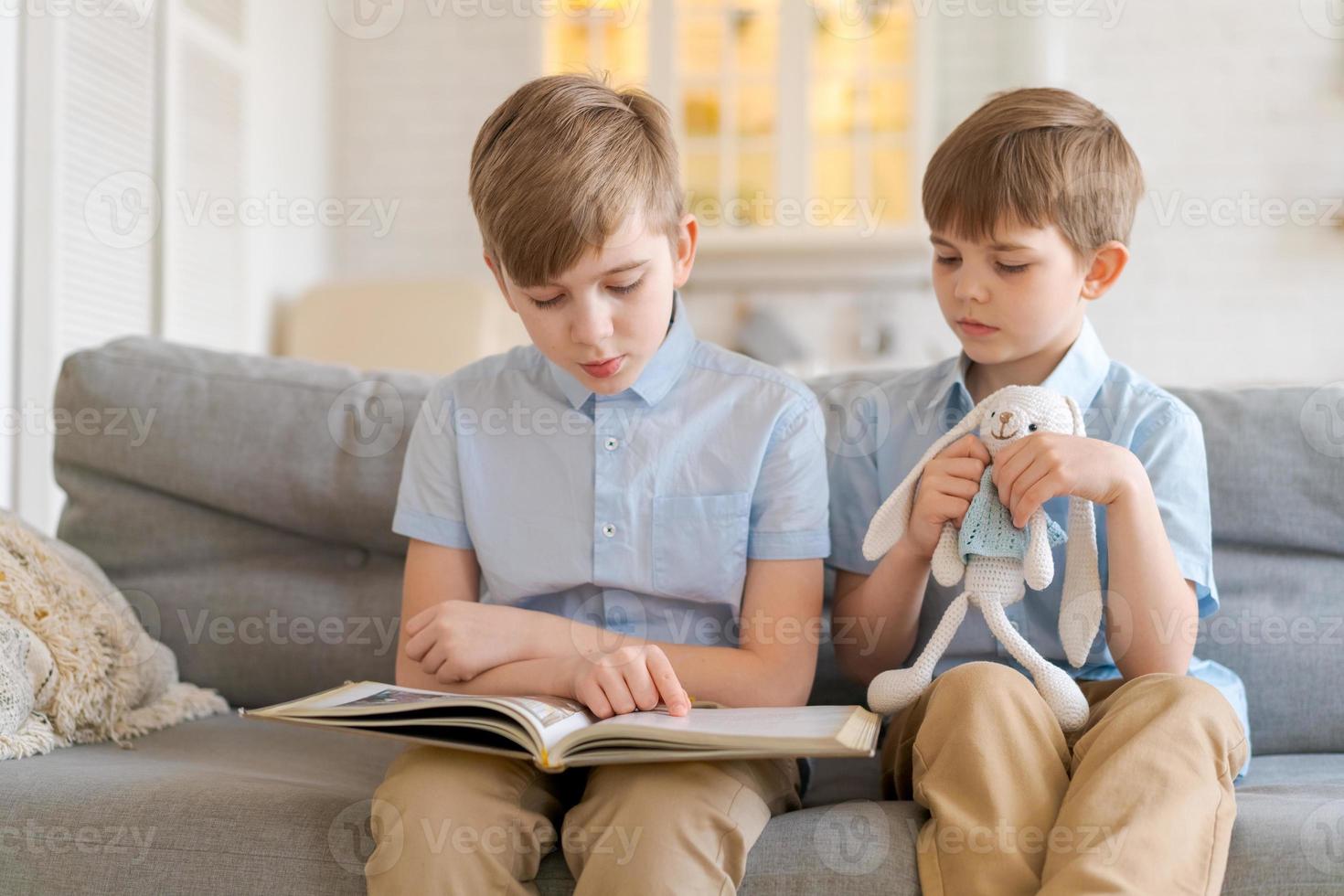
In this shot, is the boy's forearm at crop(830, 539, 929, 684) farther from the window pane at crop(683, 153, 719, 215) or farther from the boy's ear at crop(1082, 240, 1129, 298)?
the window pane at crop(683, 153, 719, 215)

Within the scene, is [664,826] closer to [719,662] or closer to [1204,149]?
[719,662]

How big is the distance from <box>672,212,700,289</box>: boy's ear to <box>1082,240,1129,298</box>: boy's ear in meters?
0.42

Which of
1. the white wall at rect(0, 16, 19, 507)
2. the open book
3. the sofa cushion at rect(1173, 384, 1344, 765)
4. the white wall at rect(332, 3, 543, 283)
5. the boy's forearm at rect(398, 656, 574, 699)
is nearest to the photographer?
the open book

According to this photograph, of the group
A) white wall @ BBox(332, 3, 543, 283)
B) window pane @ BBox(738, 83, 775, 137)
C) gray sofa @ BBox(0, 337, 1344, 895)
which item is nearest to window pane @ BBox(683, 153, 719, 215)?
window pane @ BBox(738, 83, 775, 137)

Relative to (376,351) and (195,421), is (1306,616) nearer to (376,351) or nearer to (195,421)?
(195,421)

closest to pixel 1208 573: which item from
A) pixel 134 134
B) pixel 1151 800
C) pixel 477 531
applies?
pixel 1151 800

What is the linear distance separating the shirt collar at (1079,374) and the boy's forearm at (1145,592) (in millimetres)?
180

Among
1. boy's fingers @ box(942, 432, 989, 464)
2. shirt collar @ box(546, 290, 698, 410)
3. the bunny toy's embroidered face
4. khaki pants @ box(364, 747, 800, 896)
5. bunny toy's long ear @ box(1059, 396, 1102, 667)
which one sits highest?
shirt collar @ box(546, 290, 698, 410)

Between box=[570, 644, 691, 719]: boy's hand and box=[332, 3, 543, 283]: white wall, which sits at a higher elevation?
box=[332, 3, 543, 283]: white wall

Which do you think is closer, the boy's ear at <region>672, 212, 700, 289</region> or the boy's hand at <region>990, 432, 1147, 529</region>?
the boy's hand at <region>990, 432, 1147, 529</region>

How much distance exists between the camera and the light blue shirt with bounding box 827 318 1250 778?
1.24 metres

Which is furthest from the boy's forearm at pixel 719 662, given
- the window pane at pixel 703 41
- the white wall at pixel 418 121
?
the white wall at pixel 418 121

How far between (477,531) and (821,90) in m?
3.13

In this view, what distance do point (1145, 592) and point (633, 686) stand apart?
1.57 feet
